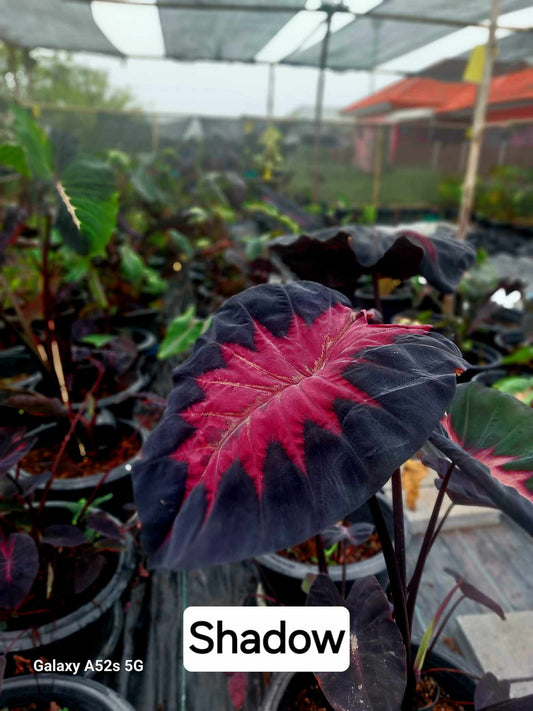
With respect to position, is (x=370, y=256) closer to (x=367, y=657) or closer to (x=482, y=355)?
(x=367, y=657)

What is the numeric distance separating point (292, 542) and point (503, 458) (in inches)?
13.1

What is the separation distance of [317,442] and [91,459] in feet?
3.81

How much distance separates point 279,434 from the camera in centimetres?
49

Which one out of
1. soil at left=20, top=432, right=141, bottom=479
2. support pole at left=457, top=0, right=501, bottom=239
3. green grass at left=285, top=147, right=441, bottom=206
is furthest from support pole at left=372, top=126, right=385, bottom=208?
soil at left=20, top=432, right=141, bottom=479

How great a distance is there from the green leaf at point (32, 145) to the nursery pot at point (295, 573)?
1.14 meters

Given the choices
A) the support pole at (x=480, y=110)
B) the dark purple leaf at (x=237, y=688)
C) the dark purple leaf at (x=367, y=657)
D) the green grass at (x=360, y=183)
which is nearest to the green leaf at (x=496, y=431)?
the dark purple leaf at (x=367, y=657)

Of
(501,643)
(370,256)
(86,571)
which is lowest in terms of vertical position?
(501,643)

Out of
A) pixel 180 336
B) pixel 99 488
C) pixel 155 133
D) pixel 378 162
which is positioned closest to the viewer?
pixel 99 488

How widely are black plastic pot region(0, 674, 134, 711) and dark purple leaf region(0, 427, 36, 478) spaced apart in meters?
0.33

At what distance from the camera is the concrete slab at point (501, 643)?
1050 mm

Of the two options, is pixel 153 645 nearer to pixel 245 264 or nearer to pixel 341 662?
pixel 341 662

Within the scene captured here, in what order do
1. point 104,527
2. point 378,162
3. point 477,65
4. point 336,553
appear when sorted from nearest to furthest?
1. point 104,527
2. point 336,553
3. point 477,65
4. point 378,162

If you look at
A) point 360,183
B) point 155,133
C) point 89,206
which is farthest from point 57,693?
point 360,183

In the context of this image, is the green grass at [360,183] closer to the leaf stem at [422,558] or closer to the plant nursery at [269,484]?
the plant nursery at [269,484]
